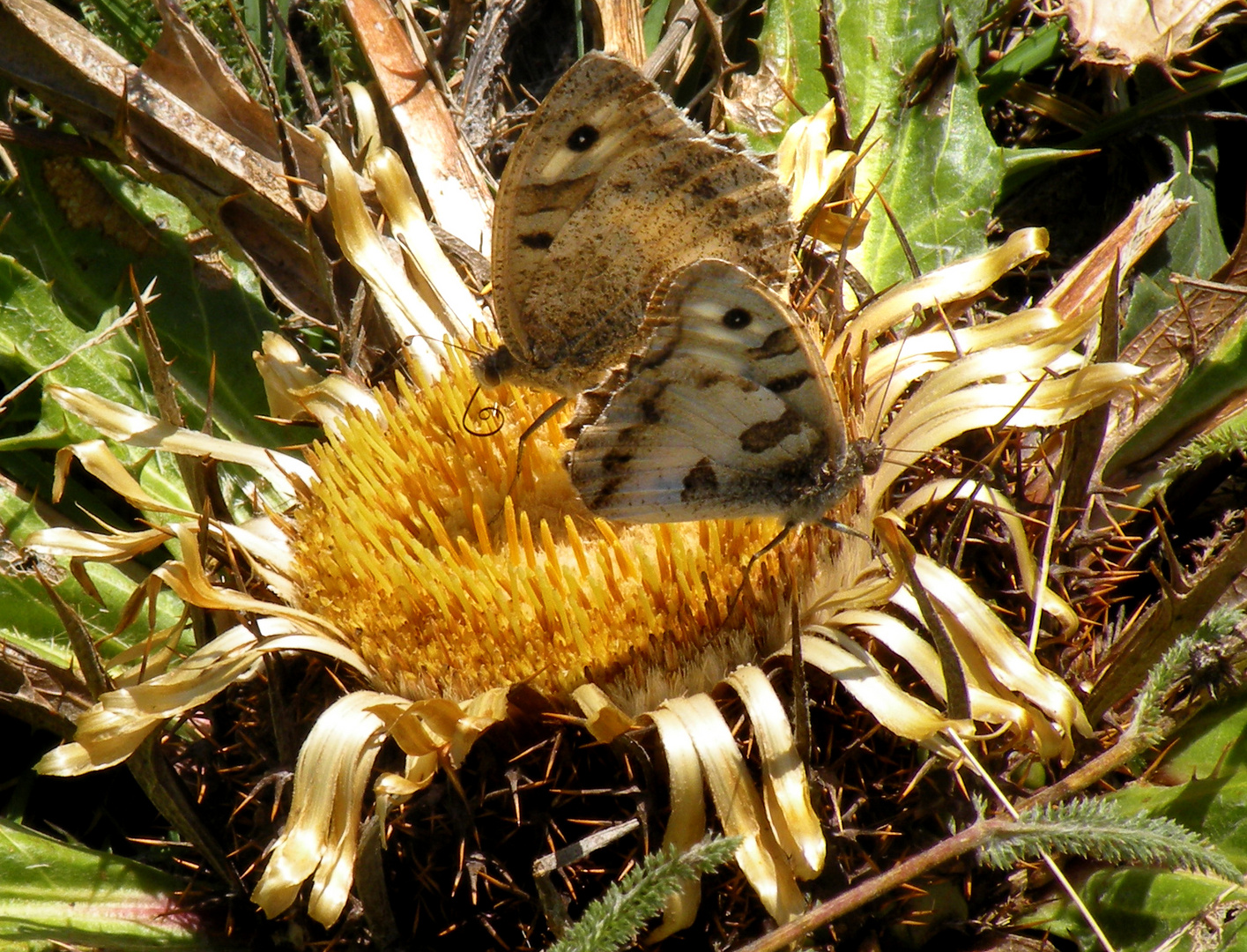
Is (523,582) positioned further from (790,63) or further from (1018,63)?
(1018,63)

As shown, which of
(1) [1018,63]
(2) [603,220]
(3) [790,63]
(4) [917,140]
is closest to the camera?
(2) [603,220]

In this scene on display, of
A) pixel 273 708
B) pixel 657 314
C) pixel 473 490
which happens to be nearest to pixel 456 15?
pixel 473 490

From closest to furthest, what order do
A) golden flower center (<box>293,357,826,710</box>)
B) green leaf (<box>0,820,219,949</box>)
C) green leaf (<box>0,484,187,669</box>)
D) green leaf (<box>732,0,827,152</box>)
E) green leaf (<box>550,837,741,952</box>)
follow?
1. green leaf (<box>550,837,741,952</box>)
2. golden flower center (<box>293,357,826,710</box>)
3. green leaf (<box>0,820,219,949</box>)
4. green leaf (<box>0,484,187,669</box>)
5. green leaf (<box>732,0,827,152</box>)

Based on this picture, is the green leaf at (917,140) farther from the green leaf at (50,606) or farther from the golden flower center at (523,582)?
the green leaf at (50,606)

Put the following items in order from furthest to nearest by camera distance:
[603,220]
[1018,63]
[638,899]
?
[1018,63] → [603,220] → [638,899]

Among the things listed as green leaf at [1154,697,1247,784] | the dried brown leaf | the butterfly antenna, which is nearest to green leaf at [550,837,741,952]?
green leaf at [1154,697,1247,784]

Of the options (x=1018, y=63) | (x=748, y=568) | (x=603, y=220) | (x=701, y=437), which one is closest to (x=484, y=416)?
(x=603, y=220)

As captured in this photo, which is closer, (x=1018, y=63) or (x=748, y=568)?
(x=748, y=568)

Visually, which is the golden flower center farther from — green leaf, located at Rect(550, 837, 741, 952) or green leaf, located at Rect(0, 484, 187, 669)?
green leaf, located at Rect(0, 484, 187, 669)
